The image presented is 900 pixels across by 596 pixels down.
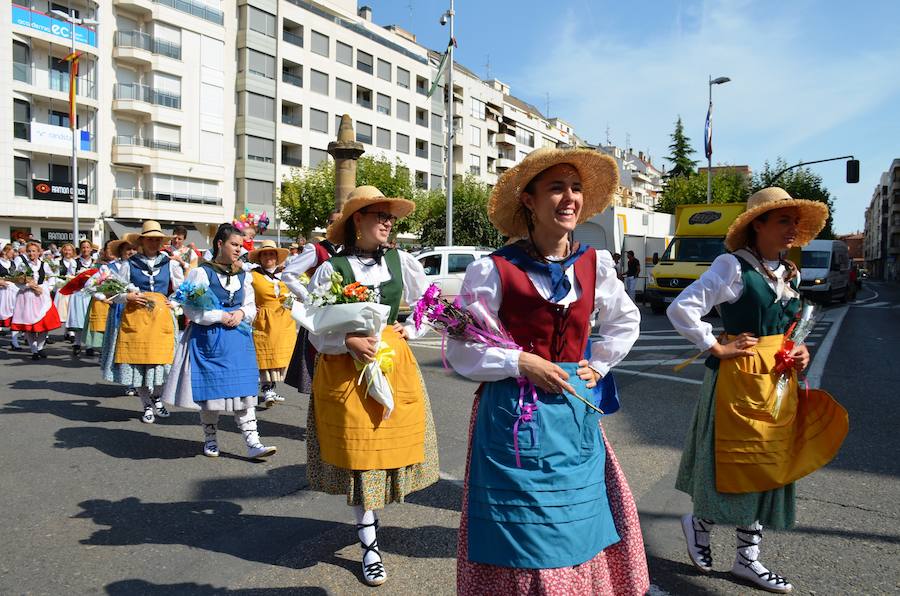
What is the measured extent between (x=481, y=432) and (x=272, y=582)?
1823 millimetres

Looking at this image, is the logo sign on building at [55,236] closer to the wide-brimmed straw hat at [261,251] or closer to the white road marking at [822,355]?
the wide-brimmed straw hat at [261,251]

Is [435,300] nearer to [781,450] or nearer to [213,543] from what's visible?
[781,450]

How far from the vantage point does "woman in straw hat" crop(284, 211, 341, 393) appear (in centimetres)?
495

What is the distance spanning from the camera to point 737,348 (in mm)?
3443

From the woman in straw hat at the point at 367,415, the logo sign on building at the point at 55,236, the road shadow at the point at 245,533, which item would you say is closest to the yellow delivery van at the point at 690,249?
the woman in straw hat at the point at 367,415

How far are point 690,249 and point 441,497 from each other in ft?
55.7

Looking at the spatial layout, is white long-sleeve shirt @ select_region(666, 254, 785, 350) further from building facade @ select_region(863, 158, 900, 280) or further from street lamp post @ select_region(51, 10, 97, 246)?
building facade @ select_region(863, 158, 900, 280)

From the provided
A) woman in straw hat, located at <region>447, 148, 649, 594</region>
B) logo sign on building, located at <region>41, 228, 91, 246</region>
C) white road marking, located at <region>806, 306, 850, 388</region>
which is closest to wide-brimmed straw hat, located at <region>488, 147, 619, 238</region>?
woman in straw hat, located at <region>447, 148, 649, 594</region>

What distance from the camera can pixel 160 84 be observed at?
4025 centimetres

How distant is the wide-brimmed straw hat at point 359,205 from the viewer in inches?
161

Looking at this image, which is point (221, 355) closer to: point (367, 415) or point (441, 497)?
point (441, 497)

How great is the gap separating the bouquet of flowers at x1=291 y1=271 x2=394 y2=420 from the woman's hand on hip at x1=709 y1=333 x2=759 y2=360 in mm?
1759

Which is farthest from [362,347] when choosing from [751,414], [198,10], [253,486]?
[198,10]

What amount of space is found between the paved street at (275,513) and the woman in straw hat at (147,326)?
407 millimetres
